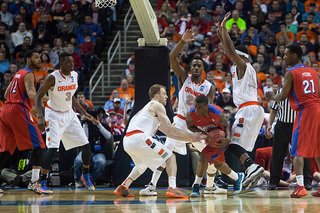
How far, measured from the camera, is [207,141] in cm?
820

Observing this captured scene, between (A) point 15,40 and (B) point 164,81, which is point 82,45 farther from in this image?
(B) point 164,81

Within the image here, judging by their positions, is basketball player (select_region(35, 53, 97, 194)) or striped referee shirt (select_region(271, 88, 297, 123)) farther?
striped referee shirt (select_region(271, 88, 297, 123))

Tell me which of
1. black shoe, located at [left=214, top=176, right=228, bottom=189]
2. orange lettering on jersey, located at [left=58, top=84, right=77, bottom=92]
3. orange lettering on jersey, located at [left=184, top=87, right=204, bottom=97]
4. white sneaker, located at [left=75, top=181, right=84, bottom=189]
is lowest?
white sneaker, located at [left=75, top=181, right=84, bottom=189]

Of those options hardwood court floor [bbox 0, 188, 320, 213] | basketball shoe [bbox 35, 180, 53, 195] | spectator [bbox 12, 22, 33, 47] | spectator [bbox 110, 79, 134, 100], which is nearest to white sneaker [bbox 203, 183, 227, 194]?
hardwood court floor [bbox 0, 188, 320, 213]

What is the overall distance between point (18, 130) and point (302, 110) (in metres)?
4.70

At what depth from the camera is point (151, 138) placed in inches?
331

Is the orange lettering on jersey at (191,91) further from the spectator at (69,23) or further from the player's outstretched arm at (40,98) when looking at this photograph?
the spectator at (69,23)

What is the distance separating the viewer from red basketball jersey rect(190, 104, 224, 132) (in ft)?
27.1

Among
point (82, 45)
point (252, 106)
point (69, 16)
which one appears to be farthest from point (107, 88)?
point (252, 106)

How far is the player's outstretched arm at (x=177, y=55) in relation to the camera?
887 centimetres

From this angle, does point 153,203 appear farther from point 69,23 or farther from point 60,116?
point 69,23

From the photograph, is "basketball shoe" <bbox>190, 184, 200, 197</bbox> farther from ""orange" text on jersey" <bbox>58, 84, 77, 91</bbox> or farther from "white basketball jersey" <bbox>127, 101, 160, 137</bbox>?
""orange" text on jersey" <bbox>58, 84, 77, 91</bbox>

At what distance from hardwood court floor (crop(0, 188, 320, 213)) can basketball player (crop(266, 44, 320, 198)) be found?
548 millimetres

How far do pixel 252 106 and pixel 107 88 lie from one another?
842 cm
